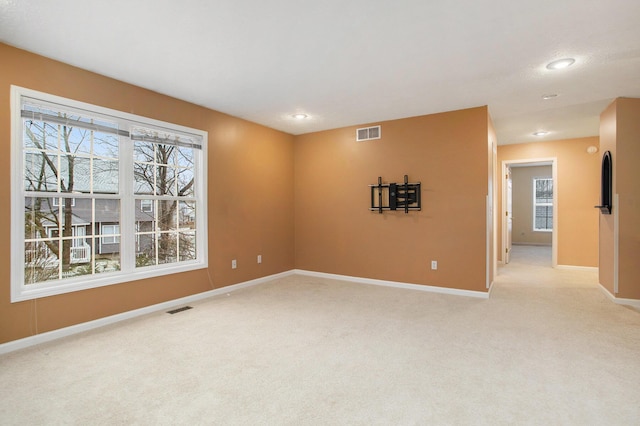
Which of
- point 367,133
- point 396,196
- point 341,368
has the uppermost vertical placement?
point 367,133

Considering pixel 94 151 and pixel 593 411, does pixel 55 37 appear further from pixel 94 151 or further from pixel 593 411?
pixel 593 411

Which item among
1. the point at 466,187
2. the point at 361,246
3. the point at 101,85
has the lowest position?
the point at 361,246

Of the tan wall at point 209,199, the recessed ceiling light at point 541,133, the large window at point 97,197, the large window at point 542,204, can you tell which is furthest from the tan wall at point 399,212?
→ the large window at point 542,204

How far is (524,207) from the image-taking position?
1020 cm

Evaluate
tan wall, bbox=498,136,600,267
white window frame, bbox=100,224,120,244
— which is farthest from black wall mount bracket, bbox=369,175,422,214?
tan wall, bbox=498,136,600,267

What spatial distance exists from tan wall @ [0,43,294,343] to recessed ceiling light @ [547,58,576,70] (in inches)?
150

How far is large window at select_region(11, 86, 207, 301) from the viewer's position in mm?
2949

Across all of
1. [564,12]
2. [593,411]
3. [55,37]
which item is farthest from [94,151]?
[593,411]

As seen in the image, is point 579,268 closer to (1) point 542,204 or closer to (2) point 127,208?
(1) point 542,204

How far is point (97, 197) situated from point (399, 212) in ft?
12.7

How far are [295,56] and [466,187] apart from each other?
2900mm

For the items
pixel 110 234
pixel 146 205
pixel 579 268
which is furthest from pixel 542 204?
pixel 110 234

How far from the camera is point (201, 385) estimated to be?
87.2 inches

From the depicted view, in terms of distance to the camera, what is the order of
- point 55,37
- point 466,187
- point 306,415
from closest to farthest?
point 306,415
point 55,37
point 466,187
